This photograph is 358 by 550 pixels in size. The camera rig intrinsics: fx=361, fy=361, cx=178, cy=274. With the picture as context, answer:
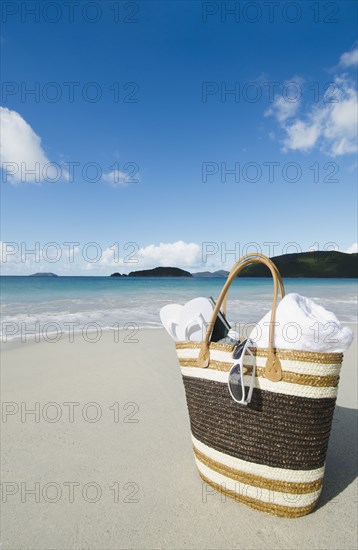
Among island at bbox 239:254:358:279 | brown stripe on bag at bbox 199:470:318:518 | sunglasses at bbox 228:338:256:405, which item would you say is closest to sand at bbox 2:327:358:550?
brown stripe on bag at bbox 199:470:318:518

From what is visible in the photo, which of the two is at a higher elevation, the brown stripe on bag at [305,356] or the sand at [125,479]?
the brown stripe on bag at [305,356]

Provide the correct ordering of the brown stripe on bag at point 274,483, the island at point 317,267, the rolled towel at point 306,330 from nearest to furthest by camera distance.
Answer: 1. the rolled towel at point 306,330
2. the brown stripe on bag at point 274,483
3. the island at point 317,267

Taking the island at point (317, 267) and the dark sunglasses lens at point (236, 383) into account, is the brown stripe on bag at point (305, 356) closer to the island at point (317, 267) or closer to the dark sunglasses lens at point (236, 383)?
the dark sunglasses lens at point (236, 383)

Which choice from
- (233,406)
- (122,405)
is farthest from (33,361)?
(233,406)

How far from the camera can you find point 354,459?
6.76 feet

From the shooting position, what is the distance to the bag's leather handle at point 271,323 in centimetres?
141

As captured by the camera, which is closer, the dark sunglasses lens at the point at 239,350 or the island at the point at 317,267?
the dark sunglasses lens at the point at 239,350

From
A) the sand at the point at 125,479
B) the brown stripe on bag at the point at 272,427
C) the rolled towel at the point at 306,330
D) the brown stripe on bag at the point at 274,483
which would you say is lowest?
the sand at the point at 125,479

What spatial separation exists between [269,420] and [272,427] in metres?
0.03

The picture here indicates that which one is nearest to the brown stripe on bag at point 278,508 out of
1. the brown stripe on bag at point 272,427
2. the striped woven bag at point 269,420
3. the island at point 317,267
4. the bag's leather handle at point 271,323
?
the striped woven bag at point 269,420

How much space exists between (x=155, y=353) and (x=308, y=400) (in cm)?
318

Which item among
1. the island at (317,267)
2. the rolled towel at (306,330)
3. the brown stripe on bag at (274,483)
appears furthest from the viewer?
the island at (317,267)

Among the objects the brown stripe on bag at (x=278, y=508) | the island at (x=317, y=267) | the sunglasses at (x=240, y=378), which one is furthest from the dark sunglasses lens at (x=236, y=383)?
the island at (x=317, y=267)

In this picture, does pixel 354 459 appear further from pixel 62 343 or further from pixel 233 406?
pixel 62 343
